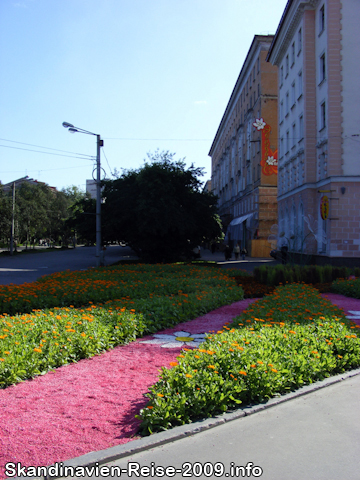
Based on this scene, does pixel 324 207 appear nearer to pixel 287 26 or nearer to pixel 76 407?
pixel 287 26

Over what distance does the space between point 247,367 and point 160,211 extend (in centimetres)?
2152

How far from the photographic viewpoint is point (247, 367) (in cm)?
461

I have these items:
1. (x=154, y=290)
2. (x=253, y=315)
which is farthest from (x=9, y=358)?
(x=154, y=290)

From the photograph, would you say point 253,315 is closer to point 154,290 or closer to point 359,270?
point 154,290

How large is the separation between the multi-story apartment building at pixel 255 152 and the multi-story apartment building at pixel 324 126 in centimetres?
615

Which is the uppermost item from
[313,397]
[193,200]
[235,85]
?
[235,85]

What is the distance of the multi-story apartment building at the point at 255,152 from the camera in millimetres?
40812

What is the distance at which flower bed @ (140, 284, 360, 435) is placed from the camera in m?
3.97

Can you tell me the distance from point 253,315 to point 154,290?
4.13 metres

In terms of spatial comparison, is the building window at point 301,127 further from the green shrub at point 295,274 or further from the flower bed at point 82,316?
the flower bed at point 82,316

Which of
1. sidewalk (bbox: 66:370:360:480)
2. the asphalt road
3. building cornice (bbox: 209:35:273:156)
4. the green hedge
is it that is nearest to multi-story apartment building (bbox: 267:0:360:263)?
the green hedge

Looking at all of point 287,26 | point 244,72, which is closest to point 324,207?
point 287,26

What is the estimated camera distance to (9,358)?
16.2 feet

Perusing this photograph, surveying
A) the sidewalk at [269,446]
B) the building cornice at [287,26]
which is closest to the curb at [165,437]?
the sidewalk at [269,446]
